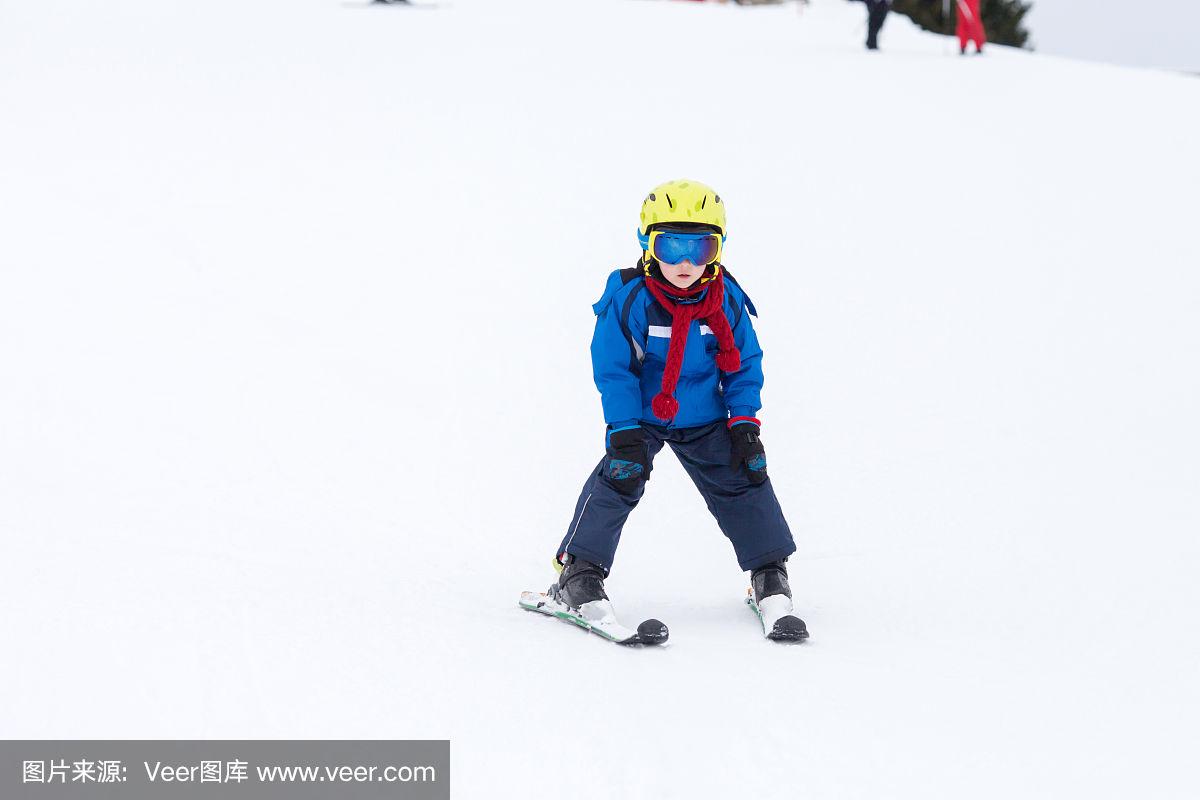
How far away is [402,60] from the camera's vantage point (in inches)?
535

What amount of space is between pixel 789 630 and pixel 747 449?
606mm

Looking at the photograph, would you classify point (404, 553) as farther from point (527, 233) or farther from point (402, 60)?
point (402, 60)

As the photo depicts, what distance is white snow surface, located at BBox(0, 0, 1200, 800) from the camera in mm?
3098

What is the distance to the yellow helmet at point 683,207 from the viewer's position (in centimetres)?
398

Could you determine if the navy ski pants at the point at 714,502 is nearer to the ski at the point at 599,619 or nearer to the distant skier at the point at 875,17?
the ski at the point at 599,619

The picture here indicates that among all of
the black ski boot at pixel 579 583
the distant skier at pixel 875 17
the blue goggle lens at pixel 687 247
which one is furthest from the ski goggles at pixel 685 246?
the distant skier at pixel 875 17

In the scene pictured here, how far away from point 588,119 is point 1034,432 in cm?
629

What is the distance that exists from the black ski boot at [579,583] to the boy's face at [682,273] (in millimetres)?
992

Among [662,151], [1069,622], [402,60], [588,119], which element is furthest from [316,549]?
[402,60]

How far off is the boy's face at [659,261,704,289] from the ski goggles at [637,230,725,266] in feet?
0.05

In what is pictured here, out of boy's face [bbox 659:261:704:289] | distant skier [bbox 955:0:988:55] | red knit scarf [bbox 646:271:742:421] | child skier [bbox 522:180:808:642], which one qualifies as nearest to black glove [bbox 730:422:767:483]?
child skier [bbox 522:180:808:642]

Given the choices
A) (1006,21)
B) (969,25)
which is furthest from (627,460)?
(1006,21)

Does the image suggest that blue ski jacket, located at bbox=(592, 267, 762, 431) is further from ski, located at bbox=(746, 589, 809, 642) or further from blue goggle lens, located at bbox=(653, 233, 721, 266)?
ski, located at bbox=(746, 589, 809, 642)

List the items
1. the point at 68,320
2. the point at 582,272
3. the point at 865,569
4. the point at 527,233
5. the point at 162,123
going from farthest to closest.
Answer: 1. the point at 162,123
2. the point at 527,233
3. the point at 582,272
4. the point at 68,320
5. the point at 865,569
